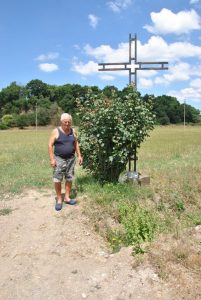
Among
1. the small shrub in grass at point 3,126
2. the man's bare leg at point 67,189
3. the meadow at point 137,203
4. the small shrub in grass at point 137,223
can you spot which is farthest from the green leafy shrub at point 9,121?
the small shrub in grass at point 137,223

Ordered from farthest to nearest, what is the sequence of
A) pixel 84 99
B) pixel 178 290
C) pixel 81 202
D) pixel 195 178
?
pixel 195 178
pixel 84 99
pixel 81 202
pixel 178 290

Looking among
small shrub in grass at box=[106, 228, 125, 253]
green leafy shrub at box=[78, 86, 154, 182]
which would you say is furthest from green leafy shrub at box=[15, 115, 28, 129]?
small shrub in grass at box=[106, 228, 125, 253]

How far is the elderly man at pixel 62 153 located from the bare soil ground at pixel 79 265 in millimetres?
612

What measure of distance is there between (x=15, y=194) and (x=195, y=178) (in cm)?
441

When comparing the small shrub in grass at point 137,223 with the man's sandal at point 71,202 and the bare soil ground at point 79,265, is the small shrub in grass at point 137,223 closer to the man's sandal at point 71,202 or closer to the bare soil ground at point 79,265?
the bare soil ground at point 79,265

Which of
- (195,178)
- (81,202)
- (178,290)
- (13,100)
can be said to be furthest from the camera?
(13,100)

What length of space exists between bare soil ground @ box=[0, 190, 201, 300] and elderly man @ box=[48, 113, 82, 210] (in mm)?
612

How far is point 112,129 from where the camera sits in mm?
8344

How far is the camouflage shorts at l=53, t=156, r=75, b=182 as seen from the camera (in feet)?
24.4

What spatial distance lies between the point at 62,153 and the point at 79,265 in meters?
2.43

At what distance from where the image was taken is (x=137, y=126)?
8.27m

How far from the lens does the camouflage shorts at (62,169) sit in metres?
7.43

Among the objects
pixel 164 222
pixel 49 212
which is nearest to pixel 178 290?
pixel 164 222

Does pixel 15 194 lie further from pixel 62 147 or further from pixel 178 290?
pixel 178 290
